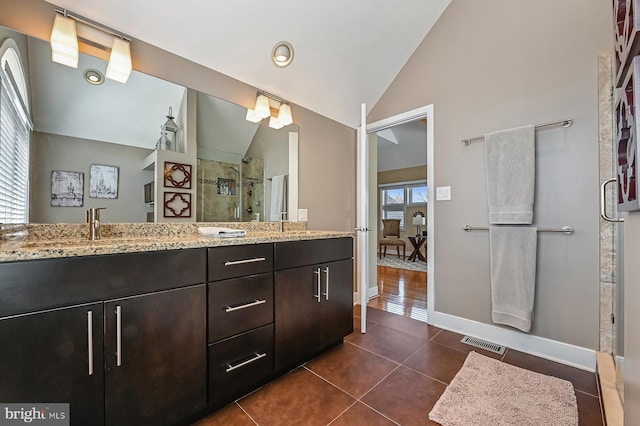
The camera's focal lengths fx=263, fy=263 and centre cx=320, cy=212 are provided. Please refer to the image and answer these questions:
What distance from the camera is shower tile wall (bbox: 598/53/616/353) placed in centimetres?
170

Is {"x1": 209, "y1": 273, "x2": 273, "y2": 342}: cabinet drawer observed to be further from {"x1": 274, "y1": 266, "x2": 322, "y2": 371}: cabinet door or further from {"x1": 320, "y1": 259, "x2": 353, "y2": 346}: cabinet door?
{"x1": 320, "y1": 259, "x2": 353, "y2": 346}: cabinet door

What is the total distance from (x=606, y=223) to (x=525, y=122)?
88cm

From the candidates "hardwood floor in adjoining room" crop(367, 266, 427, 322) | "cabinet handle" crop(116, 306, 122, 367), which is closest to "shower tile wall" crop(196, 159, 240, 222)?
"cabinet handle" crop(116, 306, 122, 367)

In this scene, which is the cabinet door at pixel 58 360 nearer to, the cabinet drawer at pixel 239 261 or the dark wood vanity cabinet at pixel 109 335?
the dark wood vanity cabinet at pixel 109 335

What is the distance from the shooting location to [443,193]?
247 centimetres

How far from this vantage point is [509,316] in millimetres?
2037

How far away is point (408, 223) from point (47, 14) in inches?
289

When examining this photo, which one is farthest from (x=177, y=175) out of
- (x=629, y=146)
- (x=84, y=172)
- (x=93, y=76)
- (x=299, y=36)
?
(x=629, y=146)

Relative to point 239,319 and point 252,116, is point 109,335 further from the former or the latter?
point 252,116

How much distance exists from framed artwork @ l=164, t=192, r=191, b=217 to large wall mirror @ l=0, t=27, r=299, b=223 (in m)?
0.06

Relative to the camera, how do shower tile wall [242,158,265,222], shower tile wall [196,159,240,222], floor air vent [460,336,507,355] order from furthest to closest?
shower tile wall [242,158,265,222]
floor air vent [460,336,507,355]
shower tile wall [196,159,240,222]

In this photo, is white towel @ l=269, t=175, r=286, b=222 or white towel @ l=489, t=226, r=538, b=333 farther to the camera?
white towel @ l=269, t=175, r=286, b=222

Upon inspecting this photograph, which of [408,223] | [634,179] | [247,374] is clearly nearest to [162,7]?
[247,374]

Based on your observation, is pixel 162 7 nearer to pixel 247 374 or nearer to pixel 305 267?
pixel 305 267
